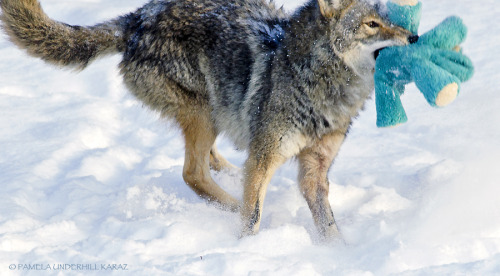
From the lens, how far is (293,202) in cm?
512

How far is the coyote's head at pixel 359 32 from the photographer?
12.6 feet

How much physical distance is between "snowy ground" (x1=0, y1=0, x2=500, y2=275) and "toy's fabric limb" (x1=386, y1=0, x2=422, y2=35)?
1.31 meters

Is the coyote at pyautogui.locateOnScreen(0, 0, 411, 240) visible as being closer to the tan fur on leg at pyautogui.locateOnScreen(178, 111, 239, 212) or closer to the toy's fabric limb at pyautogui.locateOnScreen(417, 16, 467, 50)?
the tan fur on leg at pyautogui.locateOnScreen(178, 111, 239, 212)

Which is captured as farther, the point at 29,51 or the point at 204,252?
the point at 29,51

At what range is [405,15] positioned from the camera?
3.81 metres

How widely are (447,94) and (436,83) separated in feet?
0.29

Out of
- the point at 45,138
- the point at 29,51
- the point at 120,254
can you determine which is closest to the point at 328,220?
the point at 120,254

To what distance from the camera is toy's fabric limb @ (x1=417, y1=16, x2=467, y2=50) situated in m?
3.70

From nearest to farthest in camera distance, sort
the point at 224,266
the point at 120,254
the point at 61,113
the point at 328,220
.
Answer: the point at 224,266 → the point at 120,254 → the point at 328,220 → the point at 61,113

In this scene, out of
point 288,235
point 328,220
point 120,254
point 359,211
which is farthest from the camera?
point 359,211

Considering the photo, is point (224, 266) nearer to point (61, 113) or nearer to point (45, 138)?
point (45, 138)

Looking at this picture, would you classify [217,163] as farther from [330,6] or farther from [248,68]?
[330,6]

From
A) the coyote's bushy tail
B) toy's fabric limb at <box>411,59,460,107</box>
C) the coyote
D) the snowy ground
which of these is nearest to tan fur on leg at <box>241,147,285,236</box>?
the coyote

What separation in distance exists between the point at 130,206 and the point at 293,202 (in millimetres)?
1317
